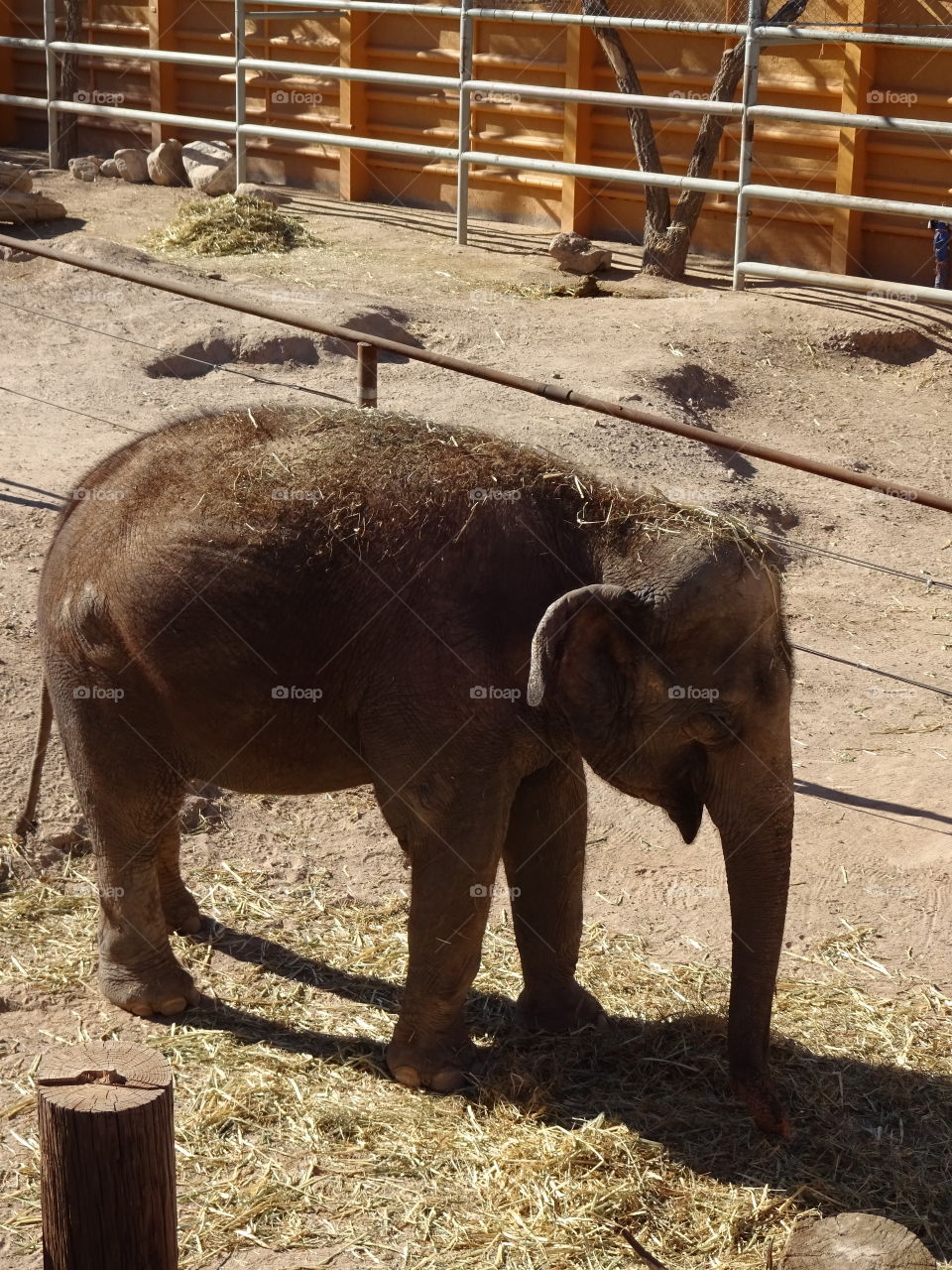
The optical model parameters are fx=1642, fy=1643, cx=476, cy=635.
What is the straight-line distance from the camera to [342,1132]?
4.52m

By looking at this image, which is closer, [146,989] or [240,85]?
[146,989]

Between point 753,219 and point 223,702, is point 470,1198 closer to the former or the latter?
point 223,702

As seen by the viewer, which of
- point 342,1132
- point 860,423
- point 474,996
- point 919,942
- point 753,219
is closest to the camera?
point 342,1132

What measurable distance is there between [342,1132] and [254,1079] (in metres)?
0.37

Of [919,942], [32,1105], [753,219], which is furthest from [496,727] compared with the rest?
[753,219]

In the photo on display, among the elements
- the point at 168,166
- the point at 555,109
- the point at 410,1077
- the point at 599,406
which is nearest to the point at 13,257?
the point at 168,166

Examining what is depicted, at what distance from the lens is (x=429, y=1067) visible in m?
4.76

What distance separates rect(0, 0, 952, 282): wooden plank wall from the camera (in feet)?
43.8

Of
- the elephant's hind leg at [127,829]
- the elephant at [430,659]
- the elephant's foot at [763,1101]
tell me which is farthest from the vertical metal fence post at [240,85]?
the elephant's foot at [763,1101]

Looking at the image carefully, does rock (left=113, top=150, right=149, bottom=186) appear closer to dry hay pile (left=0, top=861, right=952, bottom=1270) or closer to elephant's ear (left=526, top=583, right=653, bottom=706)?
dry hay pile (left=0, top=861, right=952, bottom=1270)

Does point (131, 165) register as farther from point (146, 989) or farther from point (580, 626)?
point (580, 626)

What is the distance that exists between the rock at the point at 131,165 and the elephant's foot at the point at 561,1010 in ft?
44.0

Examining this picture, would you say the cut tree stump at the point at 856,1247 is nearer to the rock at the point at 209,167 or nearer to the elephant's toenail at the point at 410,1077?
the elephant's toenail at the point at 410,1077

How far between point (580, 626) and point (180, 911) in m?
2.17
